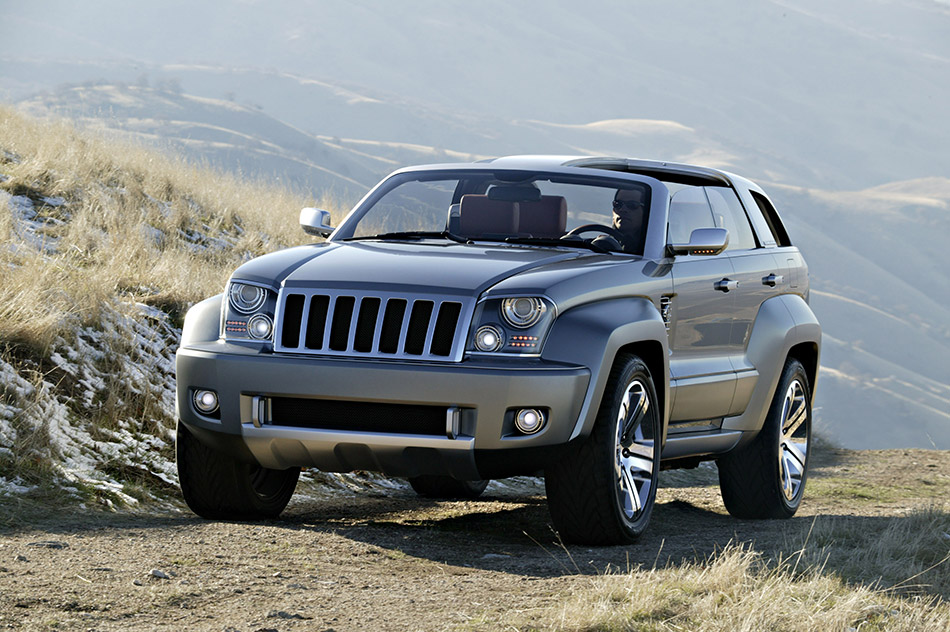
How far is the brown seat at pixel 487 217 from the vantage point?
657 cm

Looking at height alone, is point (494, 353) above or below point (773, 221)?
below

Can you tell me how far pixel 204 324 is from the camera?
5.66 m

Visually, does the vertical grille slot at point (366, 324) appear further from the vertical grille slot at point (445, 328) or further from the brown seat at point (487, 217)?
the brown seat at point (487, 217)

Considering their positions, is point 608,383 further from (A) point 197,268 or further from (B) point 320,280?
(A) point 197,268

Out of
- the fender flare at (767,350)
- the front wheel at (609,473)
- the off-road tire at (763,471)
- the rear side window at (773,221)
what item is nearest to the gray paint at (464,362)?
the front wheel at (609,473)

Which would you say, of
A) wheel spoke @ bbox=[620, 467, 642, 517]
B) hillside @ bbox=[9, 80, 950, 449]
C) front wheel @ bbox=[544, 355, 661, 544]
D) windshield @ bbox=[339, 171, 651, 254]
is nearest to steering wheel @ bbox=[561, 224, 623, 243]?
windshield @ bbox=[339, 171, 651, 254]

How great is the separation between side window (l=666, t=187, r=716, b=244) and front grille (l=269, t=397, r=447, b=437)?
6.98ft

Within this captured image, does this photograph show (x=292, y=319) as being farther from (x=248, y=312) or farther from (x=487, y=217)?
(x=487, y=217)

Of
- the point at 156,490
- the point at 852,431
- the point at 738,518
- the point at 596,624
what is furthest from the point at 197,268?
the point at 852,431

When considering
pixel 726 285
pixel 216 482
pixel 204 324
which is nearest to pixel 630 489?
pixel 726 285

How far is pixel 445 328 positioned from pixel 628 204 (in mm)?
1962

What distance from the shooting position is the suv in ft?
16.9

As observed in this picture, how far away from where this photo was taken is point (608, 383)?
5469mm

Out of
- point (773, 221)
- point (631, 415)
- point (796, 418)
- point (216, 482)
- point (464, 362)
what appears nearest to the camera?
point (464, 362)
